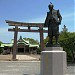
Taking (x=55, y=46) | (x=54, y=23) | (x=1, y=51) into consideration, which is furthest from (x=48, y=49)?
(x=1, y=51)

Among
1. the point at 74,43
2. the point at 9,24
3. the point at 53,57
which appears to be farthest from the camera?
the point at 9,24

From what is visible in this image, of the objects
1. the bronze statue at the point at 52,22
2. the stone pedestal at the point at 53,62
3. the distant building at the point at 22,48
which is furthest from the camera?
the distant building at the point at 22,48

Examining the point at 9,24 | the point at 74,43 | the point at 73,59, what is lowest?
the point at 73,59

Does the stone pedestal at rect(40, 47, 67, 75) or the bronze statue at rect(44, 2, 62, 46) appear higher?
the bronze statue at rect(44, 2, 62, 46)

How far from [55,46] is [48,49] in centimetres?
40

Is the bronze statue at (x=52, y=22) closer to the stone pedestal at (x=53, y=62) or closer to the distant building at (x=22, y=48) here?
the stone pedestal at (x=53, y=62)

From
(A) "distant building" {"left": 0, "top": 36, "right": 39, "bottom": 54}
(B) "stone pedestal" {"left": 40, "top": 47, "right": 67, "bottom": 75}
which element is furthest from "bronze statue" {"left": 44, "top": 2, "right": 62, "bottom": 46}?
(A) "distant building" {"left": 0, "top": 36, "right": 39, "bottom": 54}

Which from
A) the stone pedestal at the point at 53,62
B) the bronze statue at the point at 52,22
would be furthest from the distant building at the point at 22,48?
the stone pedestal at the point at 53,62

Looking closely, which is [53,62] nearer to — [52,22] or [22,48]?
[52,22]

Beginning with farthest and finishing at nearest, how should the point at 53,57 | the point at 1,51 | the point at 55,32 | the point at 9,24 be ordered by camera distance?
the point at 1,51 → the point at 9,24 → the point at 55,32 → the point at 53,57

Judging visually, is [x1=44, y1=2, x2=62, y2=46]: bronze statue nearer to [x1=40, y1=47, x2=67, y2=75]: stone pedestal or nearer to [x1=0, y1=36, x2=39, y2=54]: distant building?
[x1=40, y1=47, x2=67, y2=75]: stone pedestal

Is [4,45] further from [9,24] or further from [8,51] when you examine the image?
[9,24]

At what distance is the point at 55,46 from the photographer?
42.1 feet

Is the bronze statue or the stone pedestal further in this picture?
the bronze statue
